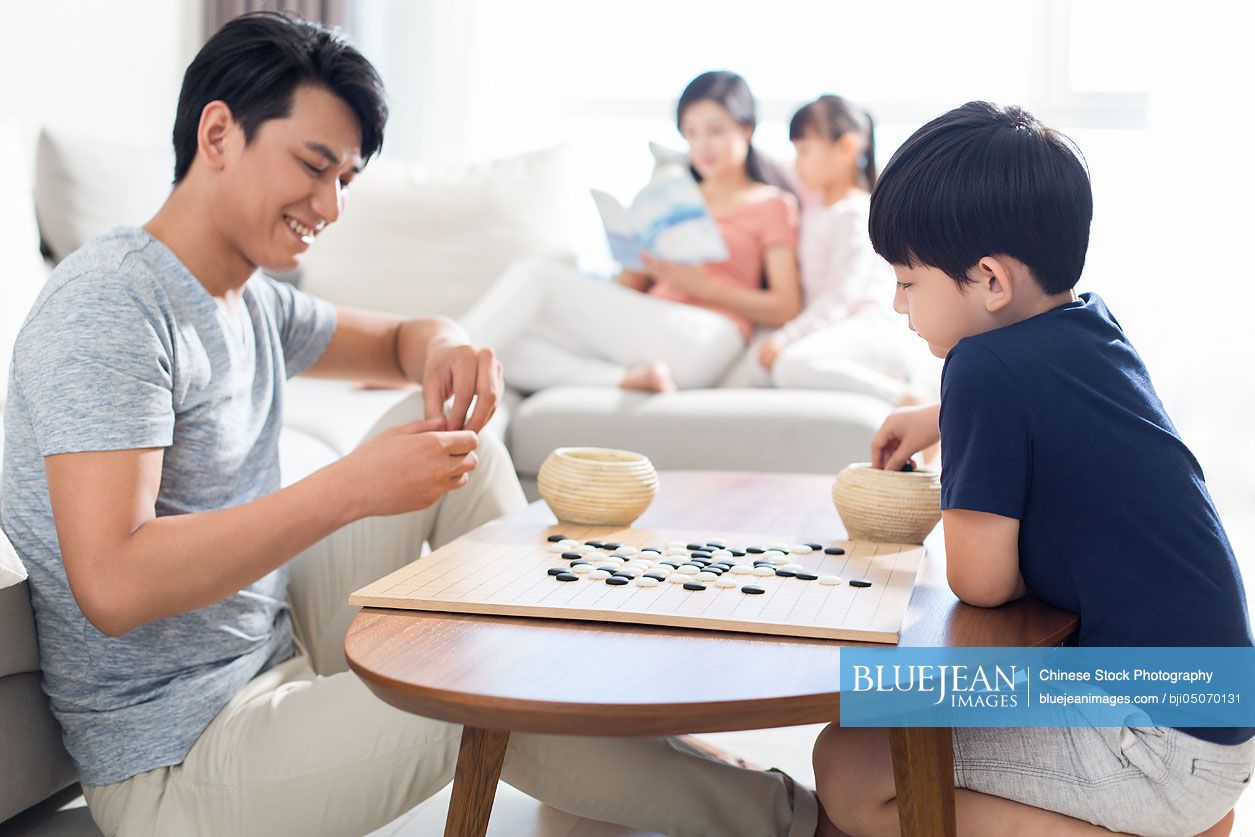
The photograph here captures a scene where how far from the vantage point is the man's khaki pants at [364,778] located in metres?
1.15

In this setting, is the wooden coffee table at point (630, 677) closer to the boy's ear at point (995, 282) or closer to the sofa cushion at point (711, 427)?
the boy's ear at point (995, 282)

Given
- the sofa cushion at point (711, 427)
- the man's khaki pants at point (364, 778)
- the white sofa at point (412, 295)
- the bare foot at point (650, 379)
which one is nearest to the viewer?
the man's khaki pants at point (364, 778)

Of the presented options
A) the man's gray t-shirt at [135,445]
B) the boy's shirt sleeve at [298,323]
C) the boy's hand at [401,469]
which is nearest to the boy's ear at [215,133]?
the man's gray t-shirt at [135,445]

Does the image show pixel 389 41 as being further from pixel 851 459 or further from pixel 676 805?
pixel 676 805

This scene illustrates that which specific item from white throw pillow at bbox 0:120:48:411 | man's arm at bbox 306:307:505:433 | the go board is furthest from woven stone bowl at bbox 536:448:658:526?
white throw pillow at bbox 0:120:48:411

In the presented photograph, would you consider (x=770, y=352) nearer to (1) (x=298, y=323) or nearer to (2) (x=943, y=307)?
(1) (x=298, y=323)

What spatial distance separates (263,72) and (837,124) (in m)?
1.95

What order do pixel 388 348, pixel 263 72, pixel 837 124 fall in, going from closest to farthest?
1. pixel 263 72
2. pixel 388 348
3. pixel 837 124

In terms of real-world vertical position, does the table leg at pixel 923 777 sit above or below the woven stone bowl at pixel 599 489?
below

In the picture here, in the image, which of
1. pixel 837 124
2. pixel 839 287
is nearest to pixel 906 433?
pixel 839 287

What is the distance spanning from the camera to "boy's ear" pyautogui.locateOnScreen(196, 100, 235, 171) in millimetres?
1275

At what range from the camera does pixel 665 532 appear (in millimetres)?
1258

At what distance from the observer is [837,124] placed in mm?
2951

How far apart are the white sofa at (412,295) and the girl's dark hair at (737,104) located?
1.19 feet
